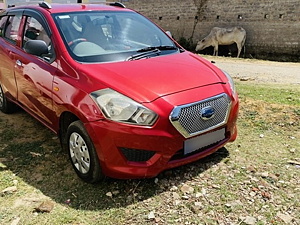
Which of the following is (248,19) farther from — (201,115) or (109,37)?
(201,115)

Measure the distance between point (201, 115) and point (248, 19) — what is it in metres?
14.6

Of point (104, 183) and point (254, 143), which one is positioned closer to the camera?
point (104, 183)

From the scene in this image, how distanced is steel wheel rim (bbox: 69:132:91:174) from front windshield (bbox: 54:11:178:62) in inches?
30.8

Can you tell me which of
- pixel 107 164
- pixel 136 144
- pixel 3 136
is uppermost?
pixel 136 144

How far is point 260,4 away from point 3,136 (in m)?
14.6

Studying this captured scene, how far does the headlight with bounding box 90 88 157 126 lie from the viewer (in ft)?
8.05

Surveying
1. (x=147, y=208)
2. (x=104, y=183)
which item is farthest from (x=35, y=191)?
(x=147, y=208)

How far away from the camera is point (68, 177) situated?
3.03 metres

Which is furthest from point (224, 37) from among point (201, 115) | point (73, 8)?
point (201, 115)

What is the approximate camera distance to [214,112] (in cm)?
271

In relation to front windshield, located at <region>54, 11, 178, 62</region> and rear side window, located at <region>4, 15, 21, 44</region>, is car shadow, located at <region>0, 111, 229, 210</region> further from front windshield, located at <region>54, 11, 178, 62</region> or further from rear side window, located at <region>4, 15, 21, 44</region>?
rear side window, located at <region>4, 15, 21, 44</region>

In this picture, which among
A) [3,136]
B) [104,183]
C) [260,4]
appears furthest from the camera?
[260,4]

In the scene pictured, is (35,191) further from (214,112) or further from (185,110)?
(214,112)

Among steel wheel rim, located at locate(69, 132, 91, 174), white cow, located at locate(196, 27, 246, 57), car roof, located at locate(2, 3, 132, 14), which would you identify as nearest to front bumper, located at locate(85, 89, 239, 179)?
steel wheel rim, located at locate(69, 132, 91, 174)
